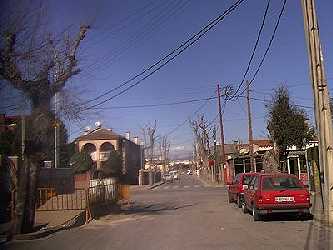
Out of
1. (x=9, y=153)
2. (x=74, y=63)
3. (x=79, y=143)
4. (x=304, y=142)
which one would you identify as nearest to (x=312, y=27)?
(x=74, y=63)

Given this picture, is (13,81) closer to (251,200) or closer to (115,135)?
(251,200)

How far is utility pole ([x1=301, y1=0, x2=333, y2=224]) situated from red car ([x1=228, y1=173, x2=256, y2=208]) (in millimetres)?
5623

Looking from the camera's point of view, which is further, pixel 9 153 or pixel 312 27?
pixel 9 153

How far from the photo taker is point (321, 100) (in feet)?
54.1

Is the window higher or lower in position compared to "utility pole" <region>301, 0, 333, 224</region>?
lower

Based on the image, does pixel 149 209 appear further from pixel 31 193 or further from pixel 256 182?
pixel 31 193

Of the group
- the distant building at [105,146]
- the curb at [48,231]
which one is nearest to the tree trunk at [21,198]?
the curb at [48,231]

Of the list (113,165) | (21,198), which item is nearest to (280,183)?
(21,198)

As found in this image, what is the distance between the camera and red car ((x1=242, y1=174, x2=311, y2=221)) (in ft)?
57.8

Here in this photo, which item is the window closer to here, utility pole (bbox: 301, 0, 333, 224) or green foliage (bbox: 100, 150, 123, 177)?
utility pole (bbox: 301, 0, 333, 224)

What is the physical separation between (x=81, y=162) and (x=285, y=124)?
3134cm

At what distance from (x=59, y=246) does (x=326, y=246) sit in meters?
5.81

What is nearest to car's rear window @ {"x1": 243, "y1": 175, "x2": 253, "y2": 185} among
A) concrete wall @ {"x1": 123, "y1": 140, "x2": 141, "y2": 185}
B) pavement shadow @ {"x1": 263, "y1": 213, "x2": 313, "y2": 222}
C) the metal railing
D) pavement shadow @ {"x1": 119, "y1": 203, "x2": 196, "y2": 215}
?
pavement shadow @ {"x1": 263, "y1": 213, "x2": 313, "y2": 222}

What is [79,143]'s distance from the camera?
76.8 meters
